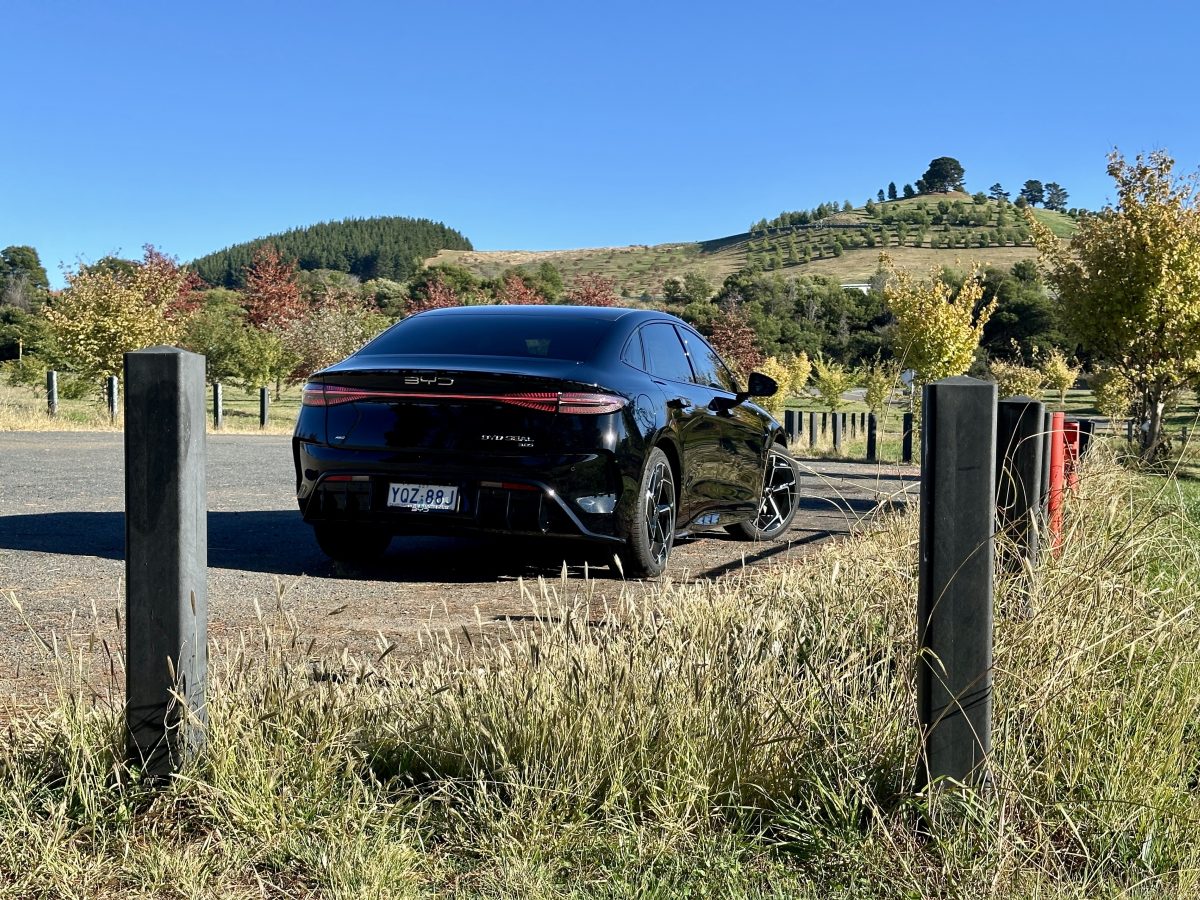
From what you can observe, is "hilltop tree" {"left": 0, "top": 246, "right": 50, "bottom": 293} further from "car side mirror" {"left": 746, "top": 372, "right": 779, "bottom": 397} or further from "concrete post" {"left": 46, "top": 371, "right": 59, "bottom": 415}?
"car side mirror" {"left": 746, "top": 372, "right": 779, "bottom": 397}

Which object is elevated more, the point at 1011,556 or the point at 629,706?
the point at 1011,556

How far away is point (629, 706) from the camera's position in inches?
127

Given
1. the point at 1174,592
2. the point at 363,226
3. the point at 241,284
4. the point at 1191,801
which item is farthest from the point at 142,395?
the point at 363,226

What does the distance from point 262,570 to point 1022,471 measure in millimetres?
4292

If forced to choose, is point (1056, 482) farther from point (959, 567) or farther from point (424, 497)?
point (959, 567)

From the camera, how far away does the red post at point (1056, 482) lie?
5203 mm

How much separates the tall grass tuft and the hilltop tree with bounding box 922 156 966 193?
592ft

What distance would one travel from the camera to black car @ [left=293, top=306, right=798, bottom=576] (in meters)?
6.16

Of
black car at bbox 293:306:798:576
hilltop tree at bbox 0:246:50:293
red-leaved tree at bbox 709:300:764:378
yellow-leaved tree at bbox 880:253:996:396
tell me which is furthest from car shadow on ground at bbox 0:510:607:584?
hilltop tree at bbox 0:246:50:293

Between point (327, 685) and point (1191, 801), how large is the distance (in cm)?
223

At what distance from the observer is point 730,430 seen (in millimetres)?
7926

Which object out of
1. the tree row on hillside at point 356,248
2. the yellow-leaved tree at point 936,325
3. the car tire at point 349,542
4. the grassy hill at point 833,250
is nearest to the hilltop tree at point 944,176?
the grassy hill at point 833,250

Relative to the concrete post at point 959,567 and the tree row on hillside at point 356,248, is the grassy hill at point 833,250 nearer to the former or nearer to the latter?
the tree row on hillside at point 356,248

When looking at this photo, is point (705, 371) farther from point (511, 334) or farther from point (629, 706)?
point (629, 706)
